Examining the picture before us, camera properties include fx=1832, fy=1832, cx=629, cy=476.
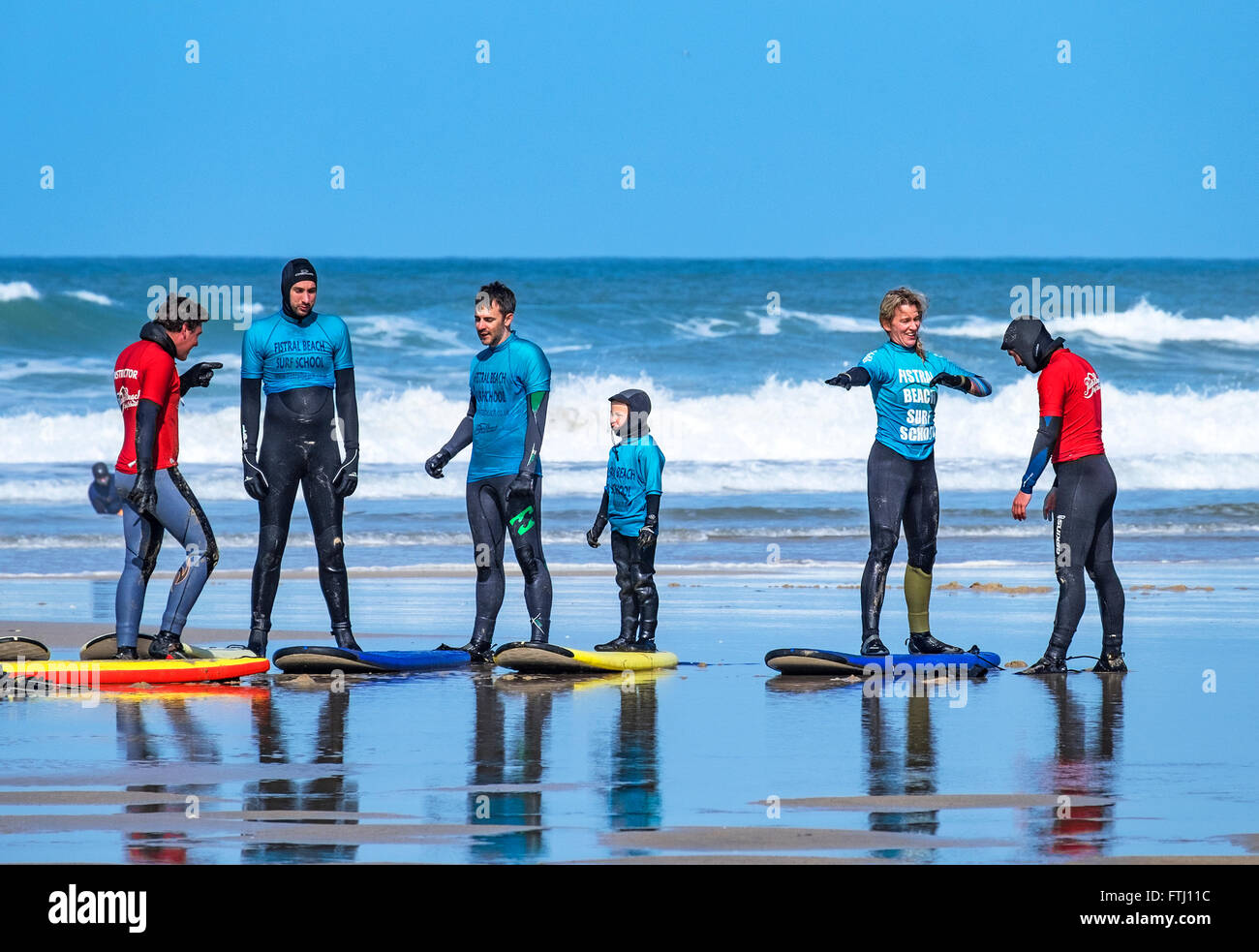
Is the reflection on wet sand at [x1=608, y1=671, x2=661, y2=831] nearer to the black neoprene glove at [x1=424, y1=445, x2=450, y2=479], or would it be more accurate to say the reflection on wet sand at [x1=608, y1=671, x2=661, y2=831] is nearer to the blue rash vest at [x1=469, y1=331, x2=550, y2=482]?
the blue rash vest at [x1=469, y1=331, x2=550, y2=482]

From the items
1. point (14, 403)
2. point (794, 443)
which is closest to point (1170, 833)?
point (794, 443)

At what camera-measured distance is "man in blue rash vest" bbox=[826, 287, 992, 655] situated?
10.7 metres

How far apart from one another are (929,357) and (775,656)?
2.04m

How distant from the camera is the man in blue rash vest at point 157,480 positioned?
9.90m

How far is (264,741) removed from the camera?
801cm

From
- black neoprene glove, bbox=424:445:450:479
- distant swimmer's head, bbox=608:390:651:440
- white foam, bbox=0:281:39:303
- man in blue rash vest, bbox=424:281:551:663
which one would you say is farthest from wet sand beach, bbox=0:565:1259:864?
white foam, bbox=0:281:39:303

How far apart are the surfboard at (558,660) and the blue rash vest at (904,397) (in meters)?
1.98

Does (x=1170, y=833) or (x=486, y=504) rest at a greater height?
(x=486, y=504)

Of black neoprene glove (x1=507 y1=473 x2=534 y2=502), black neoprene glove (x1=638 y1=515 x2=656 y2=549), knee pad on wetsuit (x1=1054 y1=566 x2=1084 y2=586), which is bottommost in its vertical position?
knee pad on wetsuit (x1=1054 y1=566 x2=1084 y2=586)

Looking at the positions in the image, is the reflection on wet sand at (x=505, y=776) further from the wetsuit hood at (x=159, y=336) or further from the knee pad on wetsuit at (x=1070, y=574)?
the knee pad on wetsuit at (x=1070, y=574)

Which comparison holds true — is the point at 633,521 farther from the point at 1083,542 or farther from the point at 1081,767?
the point at 1081,767

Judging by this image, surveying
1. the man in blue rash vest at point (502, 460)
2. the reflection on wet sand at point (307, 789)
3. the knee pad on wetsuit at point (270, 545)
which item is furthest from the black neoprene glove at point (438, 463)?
the reflection on wet sand at point (307, 789)
